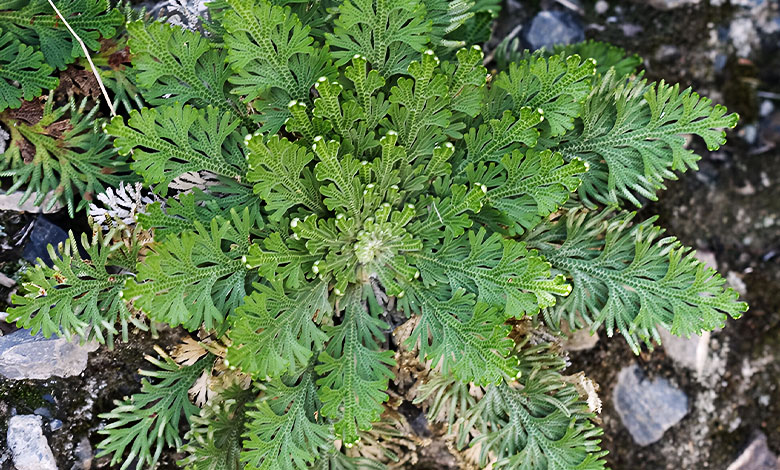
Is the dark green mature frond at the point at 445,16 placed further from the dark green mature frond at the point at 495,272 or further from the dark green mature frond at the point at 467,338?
the dark green mature frond at the point at 467,338

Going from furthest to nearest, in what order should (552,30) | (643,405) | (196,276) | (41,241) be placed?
(552,30) → (643,405) → (41,241) → (196,276)

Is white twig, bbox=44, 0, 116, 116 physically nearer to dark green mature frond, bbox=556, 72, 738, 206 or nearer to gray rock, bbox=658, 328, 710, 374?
dark green mature frond, bbox=556, 72, 738, 206

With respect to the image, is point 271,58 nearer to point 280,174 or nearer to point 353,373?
point 280,174

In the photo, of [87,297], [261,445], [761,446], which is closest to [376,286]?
[261,445]

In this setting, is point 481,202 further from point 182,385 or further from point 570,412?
point 182,385

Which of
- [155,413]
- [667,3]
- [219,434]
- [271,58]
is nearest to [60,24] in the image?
[271,58]

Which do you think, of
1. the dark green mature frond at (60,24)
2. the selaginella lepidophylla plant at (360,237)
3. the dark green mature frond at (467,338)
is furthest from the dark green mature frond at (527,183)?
the dark green mature frond at (60,24)
